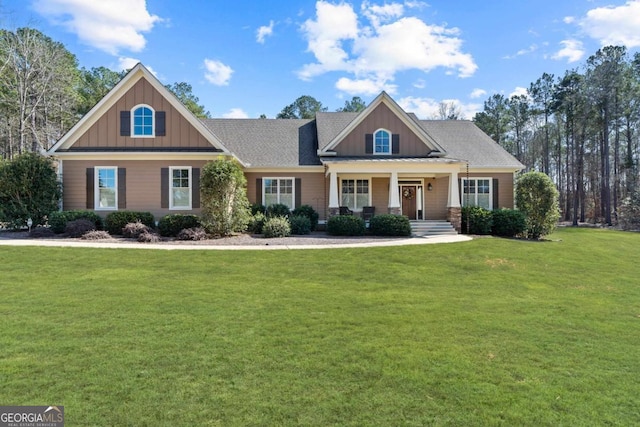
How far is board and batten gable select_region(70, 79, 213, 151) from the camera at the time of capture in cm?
1669

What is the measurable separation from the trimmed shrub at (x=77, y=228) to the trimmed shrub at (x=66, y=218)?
59cm

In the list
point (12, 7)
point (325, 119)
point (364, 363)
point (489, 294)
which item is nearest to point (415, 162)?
point (325, 119)

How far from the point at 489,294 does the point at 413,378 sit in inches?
183

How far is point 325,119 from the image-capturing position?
23.2m

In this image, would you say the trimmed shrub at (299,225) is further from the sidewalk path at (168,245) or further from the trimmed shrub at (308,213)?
the sidewalk path at (168,245)

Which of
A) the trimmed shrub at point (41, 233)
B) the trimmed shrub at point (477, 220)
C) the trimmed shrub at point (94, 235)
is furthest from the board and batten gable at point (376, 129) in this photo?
the trimmed shrub at point (41, 233)

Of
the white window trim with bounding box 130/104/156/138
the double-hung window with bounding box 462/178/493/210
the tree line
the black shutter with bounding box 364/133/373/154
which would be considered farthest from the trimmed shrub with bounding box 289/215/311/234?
the tree line

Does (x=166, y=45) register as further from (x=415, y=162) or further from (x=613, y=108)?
(x=613, y=108)

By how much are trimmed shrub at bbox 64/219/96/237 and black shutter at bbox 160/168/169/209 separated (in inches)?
119

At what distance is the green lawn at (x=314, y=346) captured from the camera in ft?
10.9

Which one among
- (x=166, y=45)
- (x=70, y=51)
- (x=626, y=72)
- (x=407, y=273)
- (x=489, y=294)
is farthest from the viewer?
(x=70, y=51)

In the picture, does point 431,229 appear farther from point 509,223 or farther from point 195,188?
point 195,188

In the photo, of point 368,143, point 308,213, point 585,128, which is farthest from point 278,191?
point 585,128

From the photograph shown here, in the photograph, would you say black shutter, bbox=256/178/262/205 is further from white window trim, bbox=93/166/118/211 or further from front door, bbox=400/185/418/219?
front door, bbox=400/185/418/219
